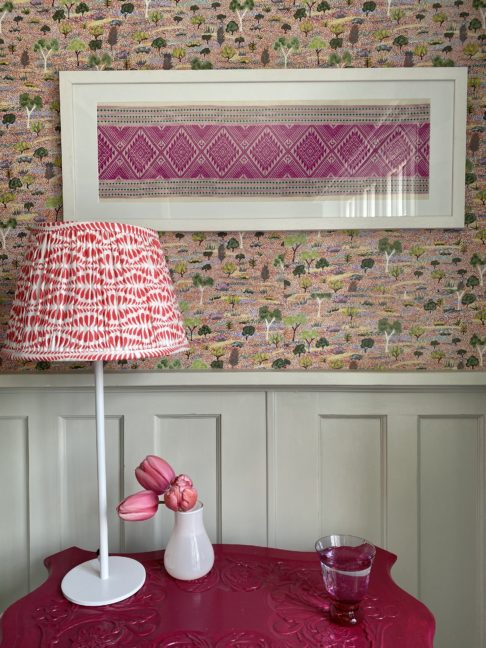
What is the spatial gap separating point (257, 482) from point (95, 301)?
707mm

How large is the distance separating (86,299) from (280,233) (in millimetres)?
613

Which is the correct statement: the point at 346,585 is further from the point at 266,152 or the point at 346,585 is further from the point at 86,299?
the point at 266,152

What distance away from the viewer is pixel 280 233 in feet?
4.30

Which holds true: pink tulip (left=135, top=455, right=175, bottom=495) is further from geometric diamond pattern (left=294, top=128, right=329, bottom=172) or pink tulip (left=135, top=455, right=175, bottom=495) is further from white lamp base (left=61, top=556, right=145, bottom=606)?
geometric diamond pattern (left=294, top=128, right=329, bottom=172)

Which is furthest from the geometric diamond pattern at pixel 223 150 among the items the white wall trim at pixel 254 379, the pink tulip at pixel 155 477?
the pink tulip at pixel 155 477

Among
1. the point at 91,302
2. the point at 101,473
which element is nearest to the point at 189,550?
the point at 101,473

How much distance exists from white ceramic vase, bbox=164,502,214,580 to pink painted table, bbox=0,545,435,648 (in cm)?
2

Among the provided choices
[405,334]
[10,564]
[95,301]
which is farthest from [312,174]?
[10,564]

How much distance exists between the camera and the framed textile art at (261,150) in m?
1.27

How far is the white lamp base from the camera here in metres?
0.95

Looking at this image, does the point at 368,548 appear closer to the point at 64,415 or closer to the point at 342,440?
the point at 342,440

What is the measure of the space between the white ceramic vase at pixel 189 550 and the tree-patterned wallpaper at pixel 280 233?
0.41 meters

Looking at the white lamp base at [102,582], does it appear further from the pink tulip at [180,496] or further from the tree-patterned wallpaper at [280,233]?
the tree-patterned wallpaper at [280,233]

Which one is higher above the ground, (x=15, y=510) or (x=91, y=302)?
(x=91, y=302)
